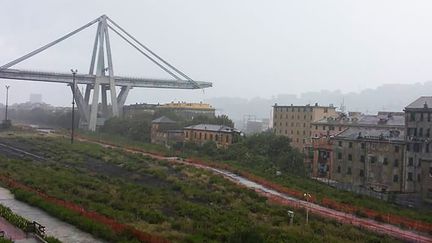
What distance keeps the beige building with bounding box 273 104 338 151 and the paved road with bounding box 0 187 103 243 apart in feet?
136

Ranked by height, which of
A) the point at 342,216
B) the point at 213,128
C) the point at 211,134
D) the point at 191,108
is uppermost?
the point at 191,108

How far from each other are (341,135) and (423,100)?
6.17 meters

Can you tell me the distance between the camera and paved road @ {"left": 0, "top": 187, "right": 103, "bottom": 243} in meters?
15.5

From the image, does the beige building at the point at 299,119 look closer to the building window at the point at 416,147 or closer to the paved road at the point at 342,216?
the building window at the point at 416,147

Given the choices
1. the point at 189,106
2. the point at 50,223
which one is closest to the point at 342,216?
the point at 50,223

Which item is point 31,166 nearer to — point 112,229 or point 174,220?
point 174,220

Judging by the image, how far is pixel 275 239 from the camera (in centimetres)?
1655

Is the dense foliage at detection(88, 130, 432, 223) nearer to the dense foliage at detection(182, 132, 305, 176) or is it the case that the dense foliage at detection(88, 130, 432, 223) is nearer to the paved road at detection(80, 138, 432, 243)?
the dense foliage at detection(182, 132, 305, 176)

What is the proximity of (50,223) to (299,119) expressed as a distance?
46820 millimetres

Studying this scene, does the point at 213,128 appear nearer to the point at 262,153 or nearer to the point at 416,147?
the point at 262,153

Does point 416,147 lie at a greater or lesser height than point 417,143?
lesser

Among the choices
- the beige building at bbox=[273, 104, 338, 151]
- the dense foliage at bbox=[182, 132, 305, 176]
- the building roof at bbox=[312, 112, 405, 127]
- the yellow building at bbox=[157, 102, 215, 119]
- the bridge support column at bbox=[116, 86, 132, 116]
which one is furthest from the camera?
the yellow building at bbox=[157, 102, 215, 119]

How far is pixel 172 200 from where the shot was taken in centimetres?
2384

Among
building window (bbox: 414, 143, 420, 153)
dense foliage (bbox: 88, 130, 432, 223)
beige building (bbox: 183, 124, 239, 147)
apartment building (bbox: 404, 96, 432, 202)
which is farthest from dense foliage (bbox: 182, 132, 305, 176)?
building window (bbox: 414, 143, 420, 153)
